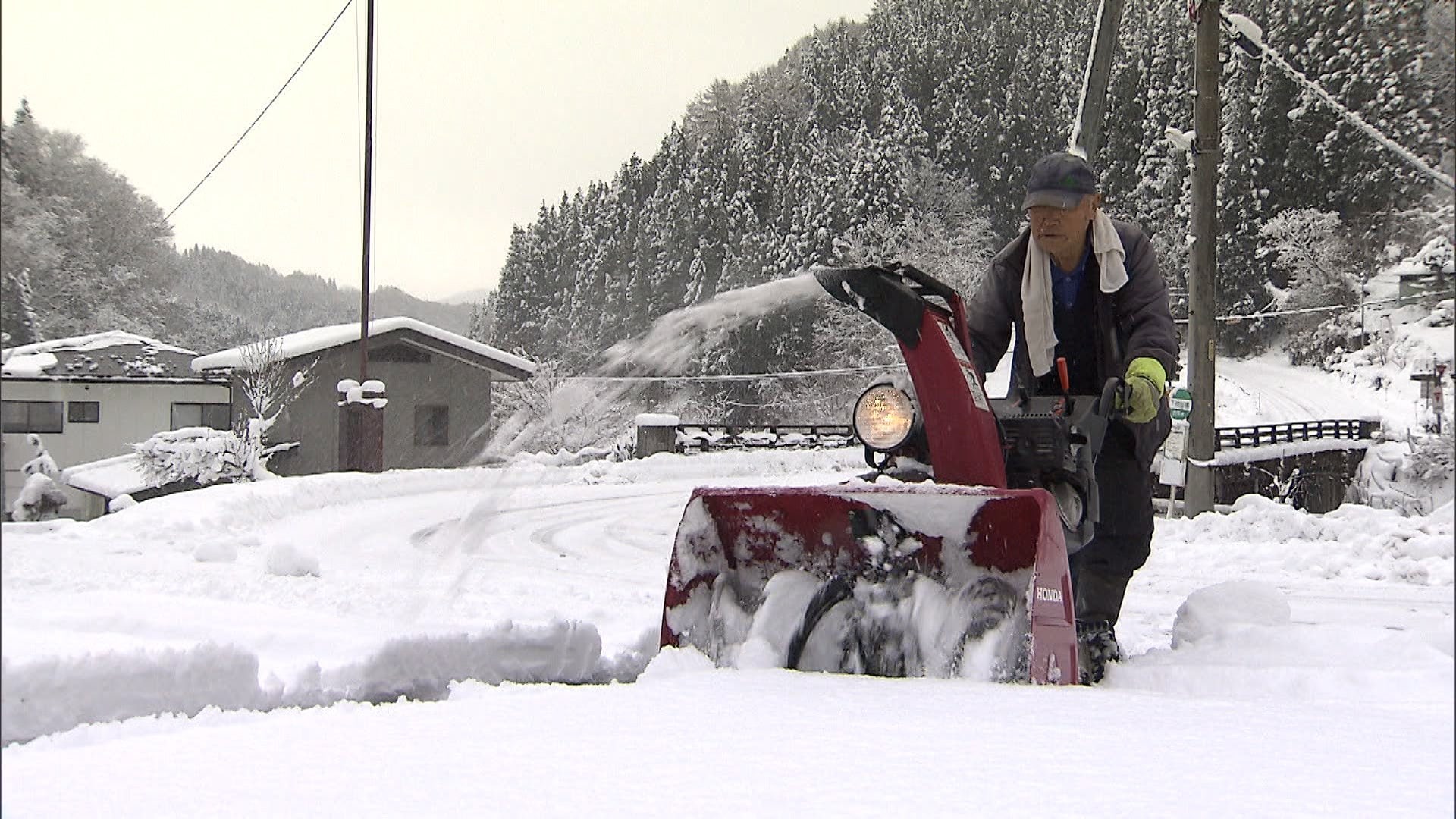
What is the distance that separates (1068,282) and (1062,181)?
40 centimetres

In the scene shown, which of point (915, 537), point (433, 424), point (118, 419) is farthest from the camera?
point (433, 424)

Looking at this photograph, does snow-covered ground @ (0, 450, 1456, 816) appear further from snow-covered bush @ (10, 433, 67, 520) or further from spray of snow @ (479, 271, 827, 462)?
snow-covered bush @ (10, 433, 67, 520)

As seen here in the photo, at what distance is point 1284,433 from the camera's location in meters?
10.4

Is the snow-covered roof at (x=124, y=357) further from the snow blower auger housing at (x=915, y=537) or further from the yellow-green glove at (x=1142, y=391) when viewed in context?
the yellow-green glove at (x=1142, y=391)

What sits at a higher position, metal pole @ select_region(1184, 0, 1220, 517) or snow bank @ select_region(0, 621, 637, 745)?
metal pole @ select_region(1184, 0, 1220, 517)

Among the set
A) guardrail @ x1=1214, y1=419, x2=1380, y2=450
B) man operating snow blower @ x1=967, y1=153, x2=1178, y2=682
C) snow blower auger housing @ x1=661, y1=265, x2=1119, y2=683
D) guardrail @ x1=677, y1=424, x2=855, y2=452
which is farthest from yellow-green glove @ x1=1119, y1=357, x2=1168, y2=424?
guardrail @ x1=677, y1=424, x2=855, y2=452

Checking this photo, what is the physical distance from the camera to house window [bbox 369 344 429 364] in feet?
55.6

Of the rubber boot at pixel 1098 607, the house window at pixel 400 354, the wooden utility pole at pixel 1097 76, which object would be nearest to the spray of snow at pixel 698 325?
the rubber boot at pixel 1098 607

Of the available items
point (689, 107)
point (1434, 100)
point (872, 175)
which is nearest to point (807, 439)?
point (872, 175)

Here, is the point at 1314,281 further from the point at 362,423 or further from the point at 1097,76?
the point at 362,423

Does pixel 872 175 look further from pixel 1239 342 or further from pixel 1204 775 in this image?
pixel 1204 775

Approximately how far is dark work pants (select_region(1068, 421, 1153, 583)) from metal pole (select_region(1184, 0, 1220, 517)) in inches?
241

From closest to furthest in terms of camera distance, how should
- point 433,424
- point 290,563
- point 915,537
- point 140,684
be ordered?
point 915,537 < point 140,684 < point 290,563 < point 433,424

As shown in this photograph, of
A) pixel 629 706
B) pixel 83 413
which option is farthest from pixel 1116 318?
pixel 83 413
